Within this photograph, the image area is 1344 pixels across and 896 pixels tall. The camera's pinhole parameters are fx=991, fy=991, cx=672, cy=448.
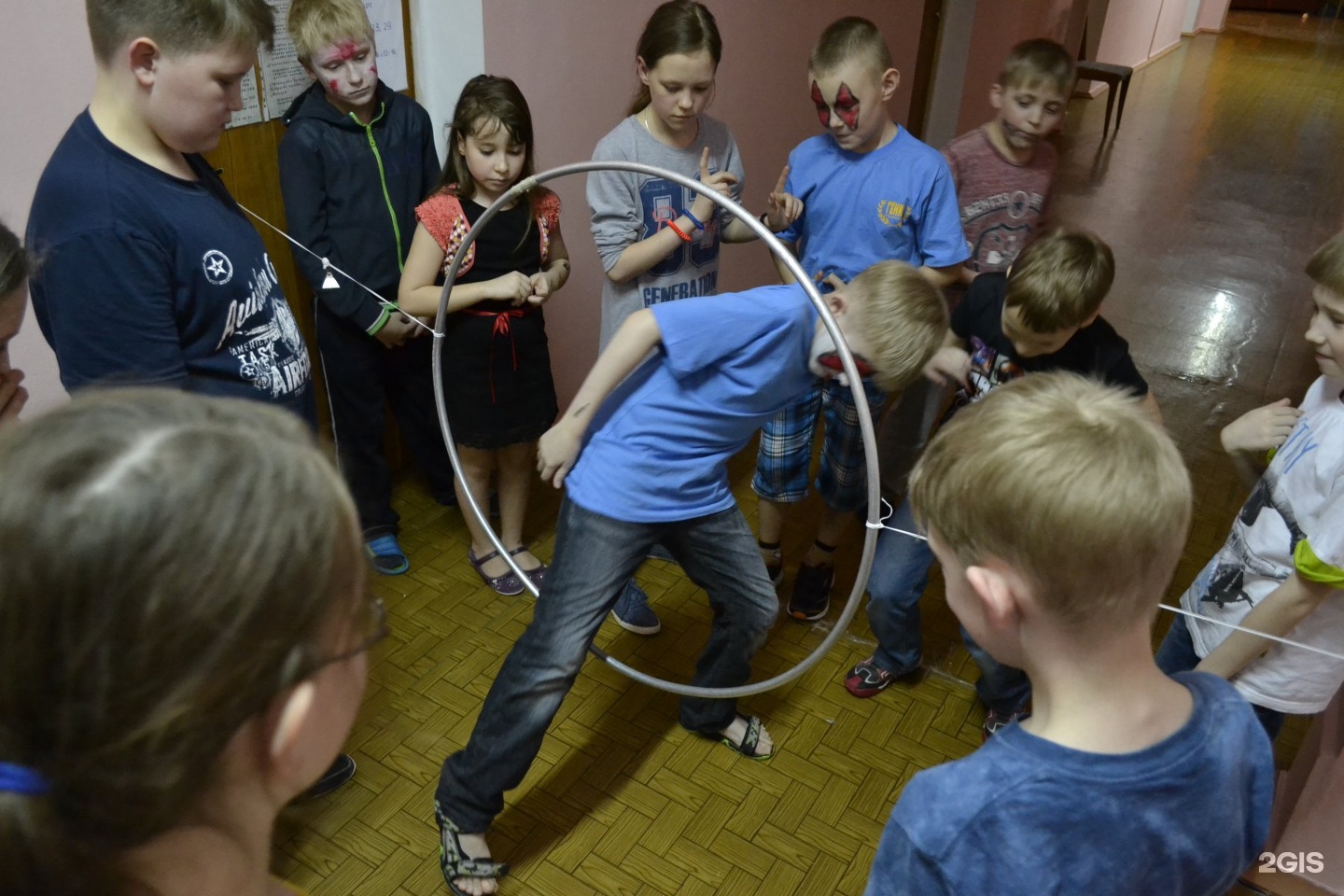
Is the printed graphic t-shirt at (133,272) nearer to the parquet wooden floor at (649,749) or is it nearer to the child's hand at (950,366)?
the parquet wooden floor at (649,749)

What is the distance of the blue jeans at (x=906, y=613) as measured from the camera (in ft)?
7.58

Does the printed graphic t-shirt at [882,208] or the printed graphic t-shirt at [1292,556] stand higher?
the printed graphic t-shirt at [882,208]

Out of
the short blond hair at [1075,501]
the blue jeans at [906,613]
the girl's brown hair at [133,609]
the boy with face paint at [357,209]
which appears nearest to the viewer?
the girl's brown hair at [133,609]

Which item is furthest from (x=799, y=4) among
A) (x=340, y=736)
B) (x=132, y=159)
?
(x=340, y=736)

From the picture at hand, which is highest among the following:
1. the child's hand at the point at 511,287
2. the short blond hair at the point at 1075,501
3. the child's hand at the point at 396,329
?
the short blond hair at the point at 1075,501

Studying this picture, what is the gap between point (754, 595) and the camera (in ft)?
6.90

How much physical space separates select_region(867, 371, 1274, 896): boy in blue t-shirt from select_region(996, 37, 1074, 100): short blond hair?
186 cm

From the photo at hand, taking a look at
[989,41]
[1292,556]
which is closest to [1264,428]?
[1292,556]

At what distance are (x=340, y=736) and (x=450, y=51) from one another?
2481 mm

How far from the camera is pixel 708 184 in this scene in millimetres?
2291

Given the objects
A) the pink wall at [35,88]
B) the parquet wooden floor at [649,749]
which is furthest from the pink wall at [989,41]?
the pink wall at [35,88]

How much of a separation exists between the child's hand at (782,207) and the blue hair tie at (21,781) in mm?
2132

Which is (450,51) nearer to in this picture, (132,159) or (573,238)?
(573,238)

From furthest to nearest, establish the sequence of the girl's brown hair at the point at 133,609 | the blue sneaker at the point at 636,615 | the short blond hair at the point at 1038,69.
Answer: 1. the blue sneaker at the point at 636,615
2. the short blond hair at the point at 1038,69
3. the girl's brown hair at the point at 133,609
